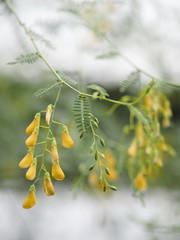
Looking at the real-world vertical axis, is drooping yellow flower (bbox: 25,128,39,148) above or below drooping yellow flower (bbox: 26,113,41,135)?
below

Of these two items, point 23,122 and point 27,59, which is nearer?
point 27,59

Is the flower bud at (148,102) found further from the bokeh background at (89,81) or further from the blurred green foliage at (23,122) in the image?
the blurred green foliage at (23,122)

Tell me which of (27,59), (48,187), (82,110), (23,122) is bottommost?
(48,187)

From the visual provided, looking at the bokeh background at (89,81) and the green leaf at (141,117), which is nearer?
the green leaf at (141,117)

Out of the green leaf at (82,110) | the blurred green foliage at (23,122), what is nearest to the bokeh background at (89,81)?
the blurred green foliage at (23,122)

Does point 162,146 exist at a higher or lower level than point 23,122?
lower

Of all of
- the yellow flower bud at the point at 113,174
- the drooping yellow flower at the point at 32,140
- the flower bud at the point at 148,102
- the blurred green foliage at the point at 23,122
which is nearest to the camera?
the drooping yellow flower at the point at 32,140

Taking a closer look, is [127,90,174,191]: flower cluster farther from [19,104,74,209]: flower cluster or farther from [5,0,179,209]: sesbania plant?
[19,104,74,209]: flower cluster

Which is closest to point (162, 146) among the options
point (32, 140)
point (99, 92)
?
point (99, 92)

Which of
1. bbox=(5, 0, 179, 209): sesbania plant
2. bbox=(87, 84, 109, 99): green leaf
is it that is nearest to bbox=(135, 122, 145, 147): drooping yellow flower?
bbox=(5, 0, 179, 209): sesbania plant

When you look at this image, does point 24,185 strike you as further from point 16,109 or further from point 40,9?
point 40,9

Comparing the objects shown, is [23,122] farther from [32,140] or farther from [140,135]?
[32,140]

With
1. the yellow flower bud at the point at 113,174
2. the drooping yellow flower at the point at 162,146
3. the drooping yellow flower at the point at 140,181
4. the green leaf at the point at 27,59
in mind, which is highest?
the green leaf at the point at 27,59

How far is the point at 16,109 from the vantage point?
7.04ft
